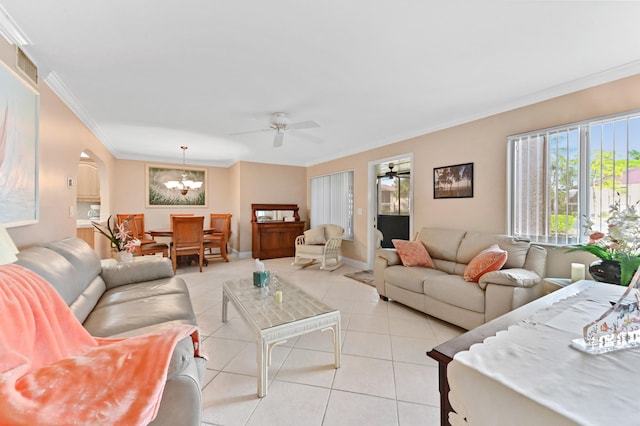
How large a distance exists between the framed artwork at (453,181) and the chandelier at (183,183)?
4.61m

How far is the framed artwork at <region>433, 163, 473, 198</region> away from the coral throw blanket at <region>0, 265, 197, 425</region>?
136 inches

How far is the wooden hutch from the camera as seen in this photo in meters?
5.87

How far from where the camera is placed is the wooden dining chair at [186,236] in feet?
15.1

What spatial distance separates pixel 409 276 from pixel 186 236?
3963mm

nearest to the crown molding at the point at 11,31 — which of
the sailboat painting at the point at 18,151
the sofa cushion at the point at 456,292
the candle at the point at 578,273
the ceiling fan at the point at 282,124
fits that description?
the sailboat painting at the point at 18,151

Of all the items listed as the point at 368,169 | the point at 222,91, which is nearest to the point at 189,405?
the point at 222,91

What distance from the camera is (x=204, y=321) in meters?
2.70

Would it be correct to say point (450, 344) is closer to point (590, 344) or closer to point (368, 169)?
point (590, 344)

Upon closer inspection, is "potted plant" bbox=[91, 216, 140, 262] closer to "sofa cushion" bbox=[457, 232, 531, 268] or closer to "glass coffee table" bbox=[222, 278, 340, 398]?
"glass coffee table" bbox=[222, 278, 340, 398]

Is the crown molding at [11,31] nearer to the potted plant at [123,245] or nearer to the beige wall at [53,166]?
the beige wall at [53,166]

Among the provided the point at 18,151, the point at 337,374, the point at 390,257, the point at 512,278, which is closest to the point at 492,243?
the point at 512,278

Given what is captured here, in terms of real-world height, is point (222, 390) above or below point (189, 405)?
below

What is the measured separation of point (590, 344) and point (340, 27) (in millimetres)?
2053

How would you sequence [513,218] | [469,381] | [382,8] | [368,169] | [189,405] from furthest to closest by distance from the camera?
[368,169] < [513,218] < [382,8] < [189,405] < [469,381]
